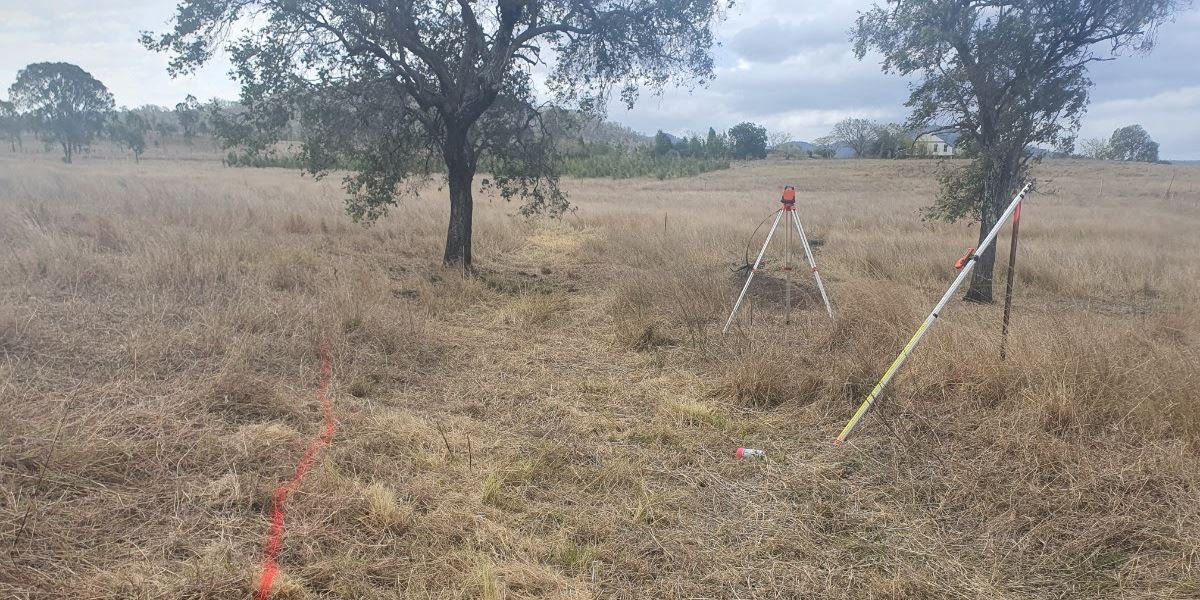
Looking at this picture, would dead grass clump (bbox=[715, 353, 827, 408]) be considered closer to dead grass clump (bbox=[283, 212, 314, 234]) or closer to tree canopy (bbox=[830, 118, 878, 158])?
dead grass clump (bbox=[283, 212, 314, 234])

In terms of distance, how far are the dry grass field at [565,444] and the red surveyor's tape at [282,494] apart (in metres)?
0.05

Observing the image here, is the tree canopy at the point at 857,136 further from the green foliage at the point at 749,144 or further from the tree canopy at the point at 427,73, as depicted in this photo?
the tree canopy at the point at 427,73

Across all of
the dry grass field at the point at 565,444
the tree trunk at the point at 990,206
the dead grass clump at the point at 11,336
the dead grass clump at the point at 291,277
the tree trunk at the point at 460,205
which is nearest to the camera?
the dry grass field at the point at 565,444

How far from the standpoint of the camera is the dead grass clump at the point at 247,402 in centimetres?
439

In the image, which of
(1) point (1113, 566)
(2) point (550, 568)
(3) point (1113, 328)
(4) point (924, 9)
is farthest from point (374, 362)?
(4) point (924, 9)

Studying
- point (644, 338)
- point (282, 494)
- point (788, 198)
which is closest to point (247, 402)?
point (282, 494)

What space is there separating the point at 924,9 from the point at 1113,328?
5647 millimetres

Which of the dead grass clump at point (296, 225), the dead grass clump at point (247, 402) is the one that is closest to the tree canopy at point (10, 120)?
the dead grass clump at point (296, 225)

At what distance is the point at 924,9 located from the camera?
916cm

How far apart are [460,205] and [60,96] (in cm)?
5566

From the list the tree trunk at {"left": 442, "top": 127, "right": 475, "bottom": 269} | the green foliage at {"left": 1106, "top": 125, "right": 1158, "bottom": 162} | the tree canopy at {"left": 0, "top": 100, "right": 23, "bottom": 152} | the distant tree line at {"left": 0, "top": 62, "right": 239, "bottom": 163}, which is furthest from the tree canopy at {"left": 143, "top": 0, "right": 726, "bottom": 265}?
the green foliage at {"left": 1106, "top": 125, "right": 1158, "bottom": 162}

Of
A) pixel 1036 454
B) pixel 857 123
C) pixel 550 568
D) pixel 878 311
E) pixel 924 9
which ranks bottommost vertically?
pixel 550 568

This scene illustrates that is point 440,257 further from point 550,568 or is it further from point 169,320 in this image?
point 550,568

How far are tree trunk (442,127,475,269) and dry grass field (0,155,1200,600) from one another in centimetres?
288
